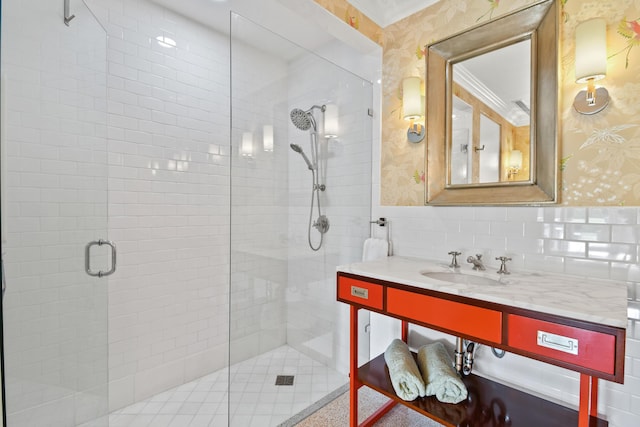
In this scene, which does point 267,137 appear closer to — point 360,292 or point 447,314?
point 360,292

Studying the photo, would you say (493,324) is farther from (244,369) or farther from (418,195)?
(244,369)

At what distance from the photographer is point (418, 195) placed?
2010 mm

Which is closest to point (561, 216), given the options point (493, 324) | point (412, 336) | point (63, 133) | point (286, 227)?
point (493, 324)

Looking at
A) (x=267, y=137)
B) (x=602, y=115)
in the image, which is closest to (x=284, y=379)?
(x=267, y=137)

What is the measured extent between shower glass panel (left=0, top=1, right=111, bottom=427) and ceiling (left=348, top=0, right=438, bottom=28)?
1601 mm

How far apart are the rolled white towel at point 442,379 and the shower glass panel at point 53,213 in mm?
1735

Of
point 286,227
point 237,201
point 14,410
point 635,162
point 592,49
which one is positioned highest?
point 592,49

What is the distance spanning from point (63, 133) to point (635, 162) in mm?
2549

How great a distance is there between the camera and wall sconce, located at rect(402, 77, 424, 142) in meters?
1.96

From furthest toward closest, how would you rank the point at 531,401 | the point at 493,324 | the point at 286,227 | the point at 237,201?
the point at 286,227, the point at 237,201, the point at 531,401, the point at 493,324

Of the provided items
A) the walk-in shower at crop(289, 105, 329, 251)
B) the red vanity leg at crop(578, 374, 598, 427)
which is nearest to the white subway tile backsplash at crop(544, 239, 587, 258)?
the red vanity leg at crop(578, 374, 598, 427)

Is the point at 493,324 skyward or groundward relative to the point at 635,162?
groundward

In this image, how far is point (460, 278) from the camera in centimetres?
159

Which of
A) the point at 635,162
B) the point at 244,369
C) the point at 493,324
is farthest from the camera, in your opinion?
the point at 244,369
